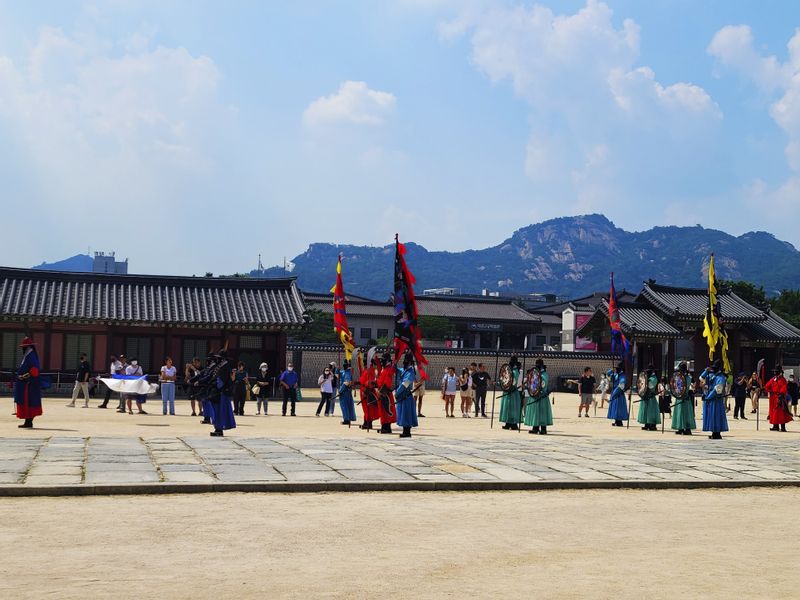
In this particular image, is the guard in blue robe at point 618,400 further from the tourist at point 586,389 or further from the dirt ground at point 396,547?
the dirt ground at point 396,547

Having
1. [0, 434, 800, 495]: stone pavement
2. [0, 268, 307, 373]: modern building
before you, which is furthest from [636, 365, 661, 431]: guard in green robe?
[0, 268, 307, 373]: modern building

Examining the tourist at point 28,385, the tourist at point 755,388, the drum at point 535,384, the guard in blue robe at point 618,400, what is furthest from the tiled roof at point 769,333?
the tourist at point 28,385

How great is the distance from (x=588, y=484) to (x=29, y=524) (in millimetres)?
6940

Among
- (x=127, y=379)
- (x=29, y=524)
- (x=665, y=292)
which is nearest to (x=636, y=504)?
(x=29, y=524)

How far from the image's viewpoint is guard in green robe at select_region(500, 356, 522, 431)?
863 inches

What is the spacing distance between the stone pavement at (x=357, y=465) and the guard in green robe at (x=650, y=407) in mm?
6394

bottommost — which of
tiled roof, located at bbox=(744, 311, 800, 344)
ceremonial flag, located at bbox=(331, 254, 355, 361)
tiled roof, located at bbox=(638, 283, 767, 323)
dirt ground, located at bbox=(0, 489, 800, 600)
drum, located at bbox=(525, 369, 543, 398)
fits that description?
dirt ground, located at bbox=(0, 489, 800, 600)

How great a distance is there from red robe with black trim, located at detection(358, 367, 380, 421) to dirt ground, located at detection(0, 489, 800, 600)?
8644mm

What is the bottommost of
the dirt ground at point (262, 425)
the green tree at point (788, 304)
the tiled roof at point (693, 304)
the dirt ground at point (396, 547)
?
the dirt ground at point (262, 425)

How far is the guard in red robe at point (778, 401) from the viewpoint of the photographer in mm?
24734

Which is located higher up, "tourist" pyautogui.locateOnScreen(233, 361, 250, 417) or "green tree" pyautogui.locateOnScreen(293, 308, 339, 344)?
"green tree" pyautogui.locateOnScreen(293, 308, 339, 344)

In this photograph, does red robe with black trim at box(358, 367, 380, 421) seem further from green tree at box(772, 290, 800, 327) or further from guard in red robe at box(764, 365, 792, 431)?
green tree at box(772, 290, 800, 327)

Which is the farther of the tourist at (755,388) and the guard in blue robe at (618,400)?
the tourist at (755,388)

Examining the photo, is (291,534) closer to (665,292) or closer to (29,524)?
(29,524)
